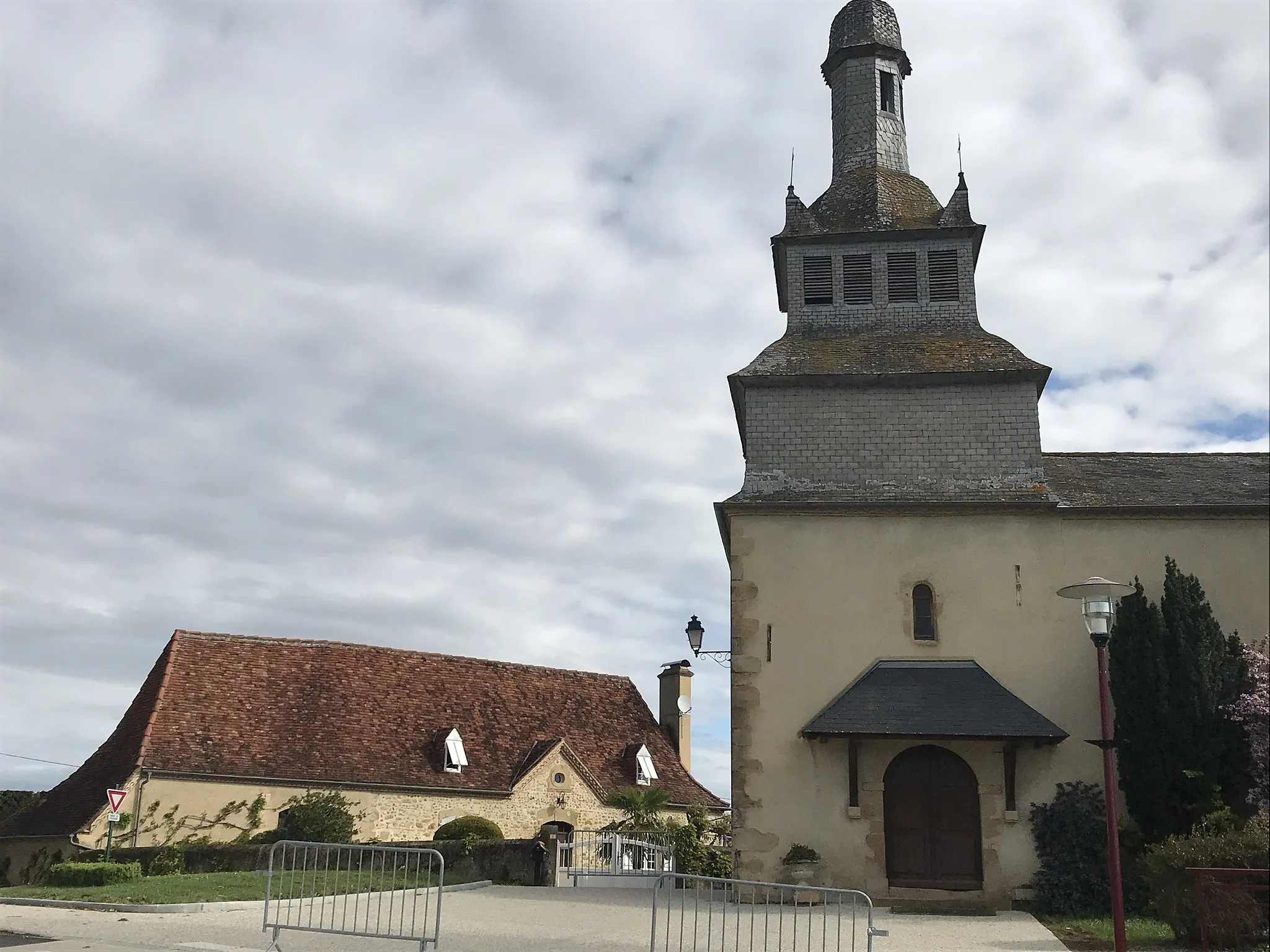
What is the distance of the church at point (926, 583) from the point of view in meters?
15.9

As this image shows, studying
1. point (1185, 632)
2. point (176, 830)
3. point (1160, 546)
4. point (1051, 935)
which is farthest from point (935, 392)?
point (176, 830)

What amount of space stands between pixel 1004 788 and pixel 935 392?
6.47m

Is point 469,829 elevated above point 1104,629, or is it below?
below

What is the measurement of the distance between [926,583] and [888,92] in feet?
38.0

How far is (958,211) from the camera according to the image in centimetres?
2062

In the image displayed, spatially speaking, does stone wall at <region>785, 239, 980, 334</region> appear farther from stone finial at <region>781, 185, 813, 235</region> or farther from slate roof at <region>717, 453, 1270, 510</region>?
slate roof at <region>717, 453, 1270, 510</region>

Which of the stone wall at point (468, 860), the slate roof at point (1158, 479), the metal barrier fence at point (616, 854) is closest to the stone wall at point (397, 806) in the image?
the stone wall at point (468, 860)

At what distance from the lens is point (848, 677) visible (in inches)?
660

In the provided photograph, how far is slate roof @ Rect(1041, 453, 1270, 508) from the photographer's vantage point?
17281 mm

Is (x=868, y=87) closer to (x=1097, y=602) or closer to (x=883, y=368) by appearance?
(x=883, y=368)

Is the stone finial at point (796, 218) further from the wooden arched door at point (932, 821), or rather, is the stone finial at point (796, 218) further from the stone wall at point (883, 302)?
the wooden arched door at point (932, 821)

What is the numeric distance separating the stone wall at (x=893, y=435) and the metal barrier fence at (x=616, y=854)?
7.58 meters

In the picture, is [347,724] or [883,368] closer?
[883,368]

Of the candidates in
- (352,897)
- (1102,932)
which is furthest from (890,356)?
(352,897)
